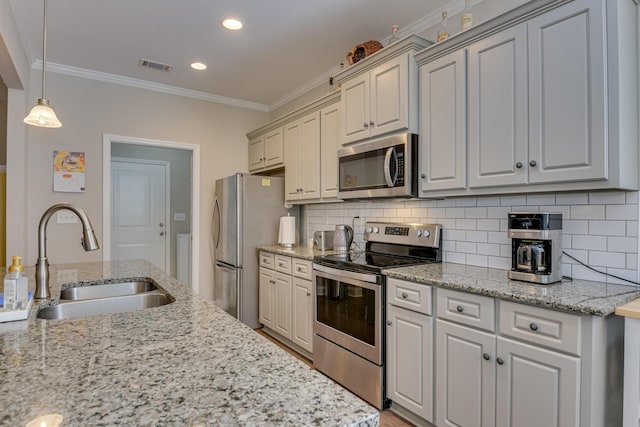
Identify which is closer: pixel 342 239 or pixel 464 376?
pixel 464 376

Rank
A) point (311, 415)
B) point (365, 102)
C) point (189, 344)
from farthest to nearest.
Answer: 1. point (365, 102)
2. point (189, 344)
3. point (311, 415)

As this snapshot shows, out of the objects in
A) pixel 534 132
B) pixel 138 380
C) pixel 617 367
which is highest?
pixel 534 132

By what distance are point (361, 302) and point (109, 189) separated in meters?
2.82

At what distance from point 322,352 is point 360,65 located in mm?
2139

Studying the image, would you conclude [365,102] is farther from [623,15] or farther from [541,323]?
[541,323]

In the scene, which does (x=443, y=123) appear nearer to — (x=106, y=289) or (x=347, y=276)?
(x=347, y=276)

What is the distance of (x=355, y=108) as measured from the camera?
8.98 ft

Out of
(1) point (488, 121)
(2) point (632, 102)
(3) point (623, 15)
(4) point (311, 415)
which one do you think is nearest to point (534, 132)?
(1) point (488, 121)

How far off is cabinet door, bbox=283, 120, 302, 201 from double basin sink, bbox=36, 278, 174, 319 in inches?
78.4

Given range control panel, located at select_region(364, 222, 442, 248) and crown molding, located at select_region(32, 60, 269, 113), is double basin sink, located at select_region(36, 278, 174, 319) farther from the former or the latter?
crown molding, located at select_region(32, 60, 269, 113)

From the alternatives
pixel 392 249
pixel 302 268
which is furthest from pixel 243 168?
pixel 392 249

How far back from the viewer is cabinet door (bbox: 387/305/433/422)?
194 centimetres

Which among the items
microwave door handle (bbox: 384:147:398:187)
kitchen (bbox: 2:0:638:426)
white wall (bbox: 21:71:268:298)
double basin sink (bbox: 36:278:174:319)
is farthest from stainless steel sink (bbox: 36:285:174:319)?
white wall (bbox: 21:71:268:298)

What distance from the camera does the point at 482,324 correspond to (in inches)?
66.4
